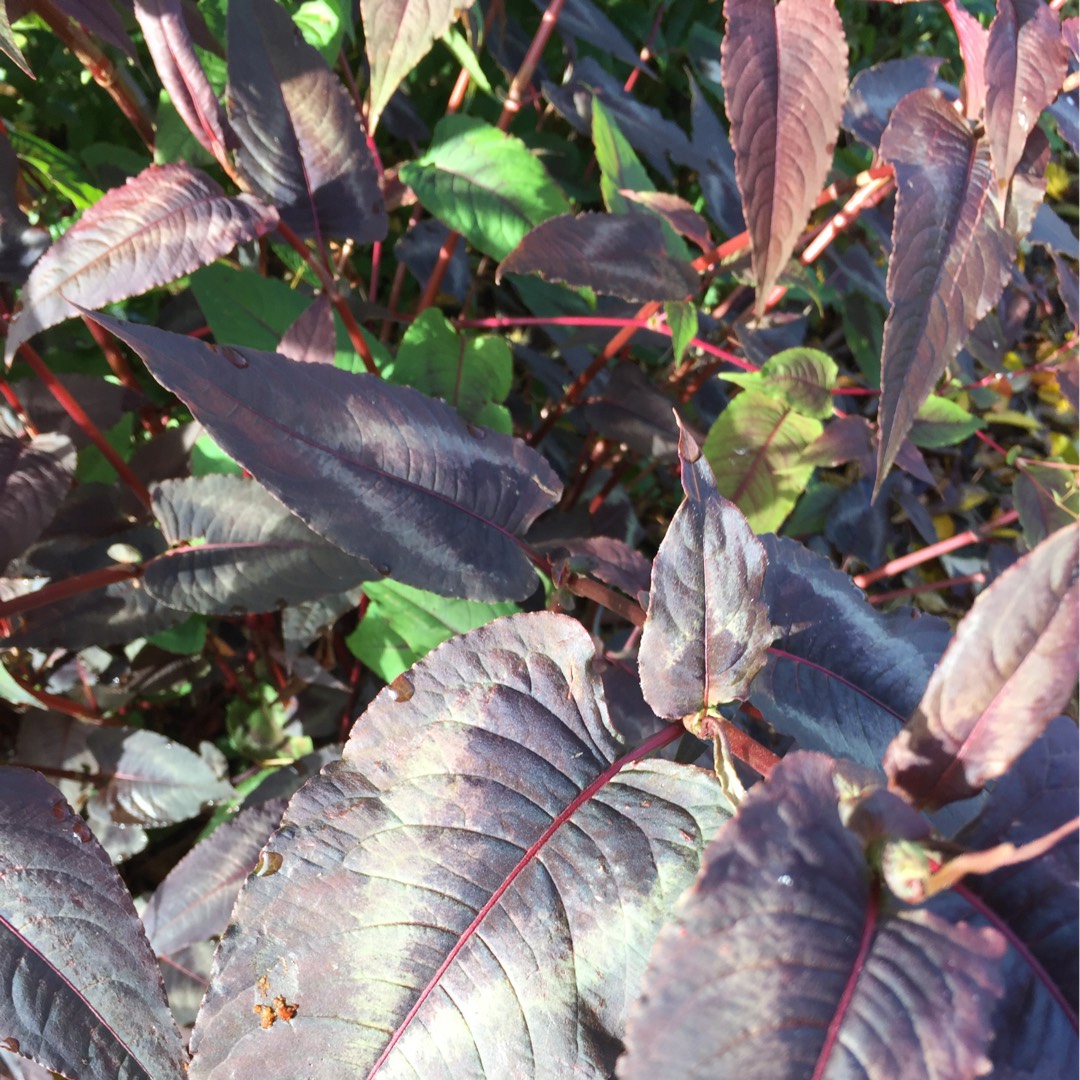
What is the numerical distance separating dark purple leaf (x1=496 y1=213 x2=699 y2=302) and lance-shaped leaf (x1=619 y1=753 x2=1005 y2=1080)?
2.08ft

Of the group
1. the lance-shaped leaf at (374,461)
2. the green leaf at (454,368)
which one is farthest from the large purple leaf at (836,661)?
the green leaf at (454,368)

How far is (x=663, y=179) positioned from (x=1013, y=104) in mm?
1337

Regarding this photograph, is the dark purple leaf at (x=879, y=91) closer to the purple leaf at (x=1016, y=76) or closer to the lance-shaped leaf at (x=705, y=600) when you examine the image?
the purple leaf at (x=1016, y=76)

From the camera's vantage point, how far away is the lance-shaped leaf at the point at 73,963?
53cm

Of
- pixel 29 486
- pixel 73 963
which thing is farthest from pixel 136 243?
pixel 73 963

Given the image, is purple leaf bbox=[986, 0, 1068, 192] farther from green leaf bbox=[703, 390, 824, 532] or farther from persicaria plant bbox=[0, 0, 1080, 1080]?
green leaf bbox=[703, 390, 824, 532]

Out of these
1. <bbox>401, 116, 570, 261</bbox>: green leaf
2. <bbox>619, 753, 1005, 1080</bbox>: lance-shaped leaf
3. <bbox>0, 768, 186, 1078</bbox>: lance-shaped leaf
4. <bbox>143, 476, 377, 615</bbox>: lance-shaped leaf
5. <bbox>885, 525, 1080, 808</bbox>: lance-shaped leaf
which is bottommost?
<bbox>0, 768, 186, 1078</bbox>: lance-shaped leaf

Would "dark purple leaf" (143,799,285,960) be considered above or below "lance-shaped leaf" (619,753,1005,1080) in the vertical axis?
below

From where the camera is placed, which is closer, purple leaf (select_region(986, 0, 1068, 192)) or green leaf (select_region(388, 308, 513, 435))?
purple leaf (select_region(986, 0, 1068, 192))

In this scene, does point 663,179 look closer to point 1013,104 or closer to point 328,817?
point 1013,104

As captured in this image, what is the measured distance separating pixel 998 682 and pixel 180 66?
82 cm

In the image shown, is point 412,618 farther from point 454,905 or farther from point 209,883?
point 454,905

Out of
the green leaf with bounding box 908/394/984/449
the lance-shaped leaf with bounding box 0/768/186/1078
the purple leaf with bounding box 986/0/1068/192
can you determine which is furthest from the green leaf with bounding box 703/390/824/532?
the lance-shaped leaf with bounding box 0/768/186/1078

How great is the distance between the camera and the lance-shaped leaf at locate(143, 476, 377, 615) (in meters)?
0.83
